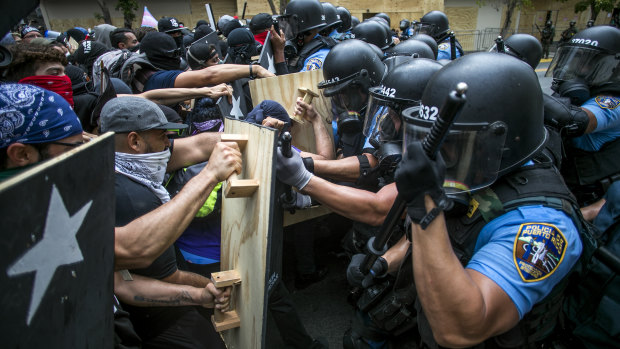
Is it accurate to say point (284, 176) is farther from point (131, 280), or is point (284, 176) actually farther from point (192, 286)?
point (131, 280)

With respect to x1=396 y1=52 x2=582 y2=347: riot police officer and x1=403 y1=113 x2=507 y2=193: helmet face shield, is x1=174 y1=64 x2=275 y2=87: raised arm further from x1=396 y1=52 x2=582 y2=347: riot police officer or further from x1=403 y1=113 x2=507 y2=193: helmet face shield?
x1=403 y1=113 x2=507 y2=193: helmet face shield

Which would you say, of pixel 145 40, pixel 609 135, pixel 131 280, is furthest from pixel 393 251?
pixel 145 40

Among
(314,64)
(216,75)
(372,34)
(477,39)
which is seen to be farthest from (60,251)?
(477,39)

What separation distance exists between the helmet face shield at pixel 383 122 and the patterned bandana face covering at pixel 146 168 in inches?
51.6

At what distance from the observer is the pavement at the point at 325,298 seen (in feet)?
10.0

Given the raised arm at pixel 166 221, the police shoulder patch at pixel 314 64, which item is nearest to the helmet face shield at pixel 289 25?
the police shoulder patch at pixel 314 64

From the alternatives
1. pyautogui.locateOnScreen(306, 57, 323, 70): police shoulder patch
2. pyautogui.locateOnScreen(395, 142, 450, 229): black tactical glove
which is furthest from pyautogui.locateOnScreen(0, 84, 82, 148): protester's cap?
pyautogui.locateOnScreen(306, 57, 323, 70): police shoulder patch

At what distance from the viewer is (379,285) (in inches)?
76.0

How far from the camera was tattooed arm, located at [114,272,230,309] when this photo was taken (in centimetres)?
172

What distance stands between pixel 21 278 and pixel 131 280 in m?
1.12

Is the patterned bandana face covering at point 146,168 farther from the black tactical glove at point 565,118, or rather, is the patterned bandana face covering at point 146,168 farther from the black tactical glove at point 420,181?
the black tactical glove at point 565,118

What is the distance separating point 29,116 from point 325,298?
2833 millimetres

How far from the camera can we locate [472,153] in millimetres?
1318

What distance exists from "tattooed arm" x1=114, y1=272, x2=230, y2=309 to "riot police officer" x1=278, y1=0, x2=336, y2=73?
10.8 feet
